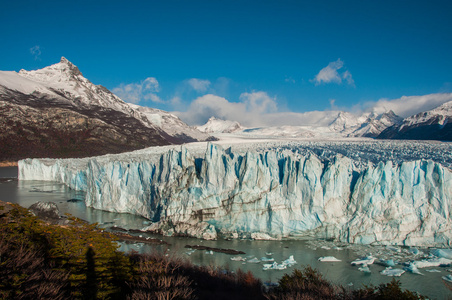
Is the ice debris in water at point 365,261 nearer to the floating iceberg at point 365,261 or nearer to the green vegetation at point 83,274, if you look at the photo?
the floating iceberg at point 365,261

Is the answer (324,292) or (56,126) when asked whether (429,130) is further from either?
(56,126)

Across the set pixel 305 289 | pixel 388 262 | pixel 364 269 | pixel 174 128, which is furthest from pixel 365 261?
pixel 174 128

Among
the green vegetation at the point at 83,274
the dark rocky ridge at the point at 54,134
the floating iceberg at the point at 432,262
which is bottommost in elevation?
the floating iceberg at the point at 432,262

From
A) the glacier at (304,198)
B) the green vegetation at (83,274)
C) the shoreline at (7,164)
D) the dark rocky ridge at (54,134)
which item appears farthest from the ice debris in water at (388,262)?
the shoreline at (7,164)

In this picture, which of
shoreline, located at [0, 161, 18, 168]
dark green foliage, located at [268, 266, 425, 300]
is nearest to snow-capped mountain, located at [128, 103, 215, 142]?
shoreline, located at [0, 161, 18, 168]

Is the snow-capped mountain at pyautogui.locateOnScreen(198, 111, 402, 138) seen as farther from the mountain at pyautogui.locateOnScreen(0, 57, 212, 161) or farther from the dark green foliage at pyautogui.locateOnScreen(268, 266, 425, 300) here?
the dark green foliage at pyautogui.locateOnScreen(268, 266, 425, 300)
